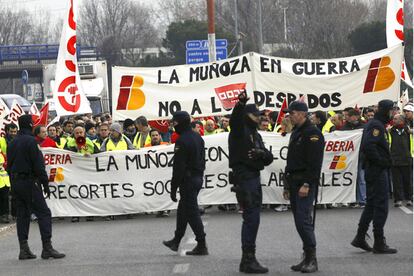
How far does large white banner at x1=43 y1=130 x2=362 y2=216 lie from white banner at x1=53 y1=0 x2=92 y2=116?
159cm

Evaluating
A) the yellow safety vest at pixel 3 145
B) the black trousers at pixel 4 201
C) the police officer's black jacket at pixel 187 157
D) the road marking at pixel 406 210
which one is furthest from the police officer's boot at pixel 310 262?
the yellow safety vest at pixel 3 145

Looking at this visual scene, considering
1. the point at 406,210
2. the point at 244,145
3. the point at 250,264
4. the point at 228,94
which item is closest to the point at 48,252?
the point at 250,264

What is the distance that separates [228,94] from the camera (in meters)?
17.9

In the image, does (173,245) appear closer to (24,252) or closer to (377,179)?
(24,252)

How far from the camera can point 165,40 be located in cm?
7200

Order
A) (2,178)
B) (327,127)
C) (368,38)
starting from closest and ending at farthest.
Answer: (2,178), (327,127), (368,38)

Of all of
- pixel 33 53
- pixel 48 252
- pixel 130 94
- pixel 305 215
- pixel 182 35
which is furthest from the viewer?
pixel 33 53

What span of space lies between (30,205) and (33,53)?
61.8m

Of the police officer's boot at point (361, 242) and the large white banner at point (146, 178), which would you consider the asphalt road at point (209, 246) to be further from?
the large white banner at point (146, 178)

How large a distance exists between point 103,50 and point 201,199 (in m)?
72.0

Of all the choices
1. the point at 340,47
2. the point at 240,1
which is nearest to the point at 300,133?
the point at 340,47

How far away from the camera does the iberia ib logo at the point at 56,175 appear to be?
17.5 m

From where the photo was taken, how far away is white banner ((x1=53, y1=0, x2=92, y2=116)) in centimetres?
1892

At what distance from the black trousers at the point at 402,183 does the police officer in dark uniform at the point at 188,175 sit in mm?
6182
